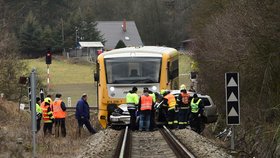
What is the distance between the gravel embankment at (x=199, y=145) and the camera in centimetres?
1619

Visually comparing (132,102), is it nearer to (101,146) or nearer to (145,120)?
(145,120)

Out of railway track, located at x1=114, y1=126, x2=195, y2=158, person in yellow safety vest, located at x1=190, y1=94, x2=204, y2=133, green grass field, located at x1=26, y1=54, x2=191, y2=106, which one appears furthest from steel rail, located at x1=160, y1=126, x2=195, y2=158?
green grass field, located at x1=26, y1=54, x2=191, y2=106

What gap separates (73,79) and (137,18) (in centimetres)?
3734

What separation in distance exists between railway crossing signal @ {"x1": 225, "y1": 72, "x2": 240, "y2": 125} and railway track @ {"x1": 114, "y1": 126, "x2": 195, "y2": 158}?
1409mm

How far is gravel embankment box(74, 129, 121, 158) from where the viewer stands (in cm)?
1679

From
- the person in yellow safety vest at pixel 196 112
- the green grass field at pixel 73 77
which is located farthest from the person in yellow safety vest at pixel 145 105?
the green grass field at pixel 73 77

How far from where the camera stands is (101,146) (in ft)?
62.3

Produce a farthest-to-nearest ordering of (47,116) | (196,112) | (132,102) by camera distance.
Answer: (132,102) → (196,112) → (47,116)

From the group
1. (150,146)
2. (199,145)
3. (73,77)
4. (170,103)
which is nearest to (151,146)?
(150,146)

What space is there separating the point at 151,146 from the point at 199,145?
4.56 ft

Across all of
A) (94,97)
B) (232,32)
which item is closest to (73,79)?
(94,97)

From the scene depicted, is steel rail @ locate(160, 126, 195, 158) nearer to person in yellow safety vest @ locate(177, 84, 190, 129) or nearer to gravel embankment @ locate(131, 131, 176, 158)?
gravel embankment @ locate(131, 131, 176, 158)

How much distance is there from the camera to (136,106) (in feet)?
79.8

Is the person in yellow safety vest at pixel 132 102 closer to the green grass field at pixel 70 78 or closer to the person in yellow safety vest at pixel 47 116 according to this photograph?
the person in yellow safety vest at pixel 47 116
